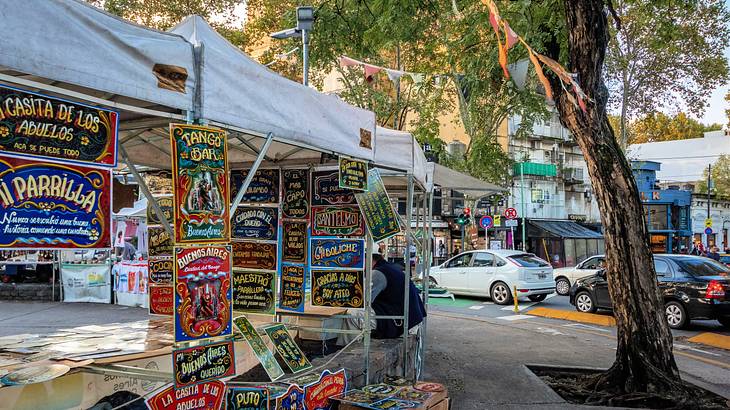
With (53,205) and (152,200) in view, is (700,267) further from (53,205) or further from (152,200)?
(53,205)

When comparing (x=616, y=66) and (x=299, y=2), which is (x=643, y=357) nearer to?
(x=299, y=2)

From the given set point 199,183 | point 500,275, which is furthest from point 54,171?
point 500,275

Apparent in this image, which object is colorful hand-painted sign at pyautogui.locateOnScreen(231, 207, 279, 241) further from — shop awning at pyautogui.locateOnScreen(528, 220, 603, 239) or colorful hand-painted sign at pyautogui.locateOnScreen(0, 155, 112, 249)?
shop awning at pyautogui.locateOnScreen(528, 220, 603, 239)

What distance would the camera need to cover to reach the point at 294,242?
6445 millimetres

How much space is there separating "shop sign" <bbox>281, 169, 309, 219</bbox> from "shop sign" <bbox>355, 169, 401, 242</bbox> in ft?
2.70

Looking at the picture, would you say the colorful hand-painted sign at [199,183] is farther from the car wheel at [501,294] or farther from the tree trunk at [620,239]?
the car wheel at [501,294]

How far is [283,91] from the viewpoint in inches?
164

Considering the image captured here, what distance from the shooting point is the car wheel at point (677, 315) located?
492 inches

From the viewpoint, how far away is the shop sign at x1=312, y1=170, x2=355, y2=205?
6152 mm

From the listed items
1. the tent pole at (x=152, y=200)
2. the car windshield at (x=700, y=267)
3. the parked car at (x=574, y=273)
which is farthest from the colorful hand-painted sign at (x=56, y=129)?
the parked car at (x=574, y=273)

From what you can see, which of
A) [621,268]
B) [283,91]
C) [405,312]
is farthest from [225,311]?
[621,268]

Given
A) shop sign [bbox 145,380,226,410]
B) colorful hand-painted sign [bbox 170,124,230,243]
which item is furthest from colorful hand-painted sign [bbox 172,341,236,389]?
colorful hand-painted sign [bbox 170,124,230,243]

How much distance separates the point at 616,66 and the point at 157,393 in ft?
88.0

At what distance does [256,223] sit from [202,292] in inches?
122
